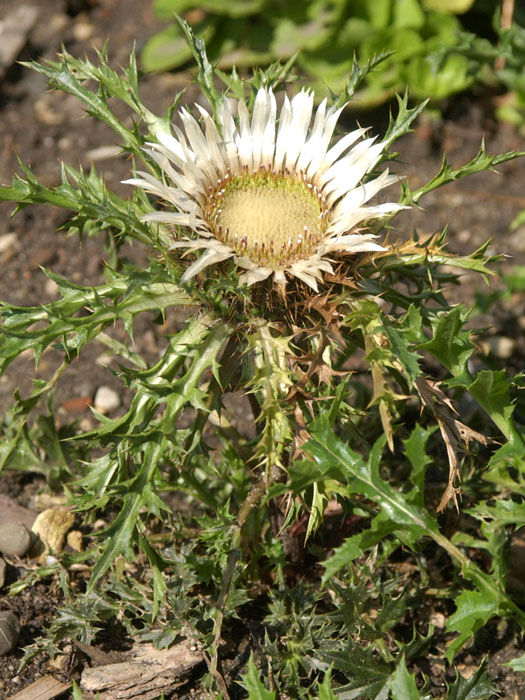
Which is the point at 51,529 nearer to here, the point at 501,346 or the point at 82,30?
the point at 501,346

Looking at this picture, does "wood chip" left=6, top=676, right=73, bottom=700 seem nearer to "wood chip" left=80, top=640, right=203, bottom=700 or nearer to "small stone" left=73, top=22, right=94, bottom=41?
"wood chip" left=80, top=640, right=203, bottom=700

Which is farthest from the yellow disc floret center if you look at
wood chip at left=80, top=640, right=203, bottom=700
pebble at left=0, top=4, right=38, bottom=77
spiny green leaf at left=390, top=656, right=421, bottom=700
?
pebble at left=0, top=4, right=38, bottom=77

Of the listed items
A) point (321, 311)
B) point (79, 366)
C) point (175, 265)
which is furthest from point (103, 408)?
point (321, 311)

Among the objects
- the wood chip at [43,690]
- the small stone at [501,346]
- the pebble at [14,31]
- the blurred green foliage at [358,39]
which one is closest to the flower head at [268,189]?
the wood chip at [43,690]

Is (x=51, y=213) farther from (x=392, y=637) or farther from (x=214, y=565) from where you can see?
(x=392, y=637)

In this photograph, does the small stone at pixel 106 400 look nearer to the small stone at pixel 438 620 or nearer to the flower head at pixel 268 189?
the flower head at pixel 268 189
